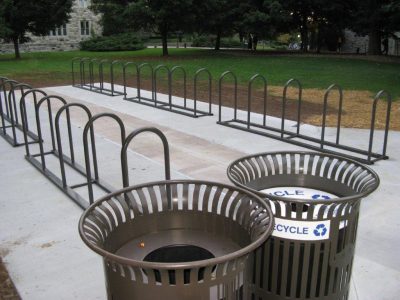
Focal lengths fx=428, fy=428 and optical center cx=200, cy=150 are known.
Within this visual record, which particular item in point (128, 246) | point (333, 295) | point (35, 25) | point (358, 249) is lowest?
point (358, 249)

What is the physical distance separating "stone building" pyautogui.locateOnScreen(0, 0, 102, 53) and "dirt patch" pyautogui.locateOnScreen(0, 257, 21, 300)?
40560mm

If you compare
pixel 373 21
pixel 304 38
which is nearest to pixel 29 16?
pixel 304 38

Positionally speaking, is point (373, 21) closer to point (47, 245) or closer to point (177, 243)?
point (47, 245)

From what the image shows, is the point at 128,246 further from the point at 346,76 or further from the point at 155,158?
the point at 346,76

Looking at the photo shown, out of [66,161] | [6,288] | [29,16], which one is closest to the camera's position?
[6,288]

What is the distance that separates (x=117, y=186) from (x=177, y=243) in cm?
304

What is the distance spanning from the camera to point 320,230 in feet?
6.57

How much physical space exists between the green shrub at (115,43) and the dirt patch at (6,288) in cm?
3639

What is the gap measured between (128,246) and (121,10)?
91.5ft

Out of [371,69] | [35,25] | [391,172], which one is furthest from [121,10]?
[391,172]

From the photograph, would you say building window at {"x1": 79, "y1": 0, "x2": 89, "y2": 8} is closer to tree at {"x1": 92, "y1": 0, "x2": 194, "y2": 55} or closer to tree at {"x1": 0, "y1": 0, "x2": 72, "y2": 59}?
tree at {"x1": 0, "y1": 0, "x2": 72, "y2": 59}

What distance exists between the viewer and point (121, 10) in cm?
2786

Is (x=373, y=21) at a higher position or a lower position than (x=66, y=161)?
higher

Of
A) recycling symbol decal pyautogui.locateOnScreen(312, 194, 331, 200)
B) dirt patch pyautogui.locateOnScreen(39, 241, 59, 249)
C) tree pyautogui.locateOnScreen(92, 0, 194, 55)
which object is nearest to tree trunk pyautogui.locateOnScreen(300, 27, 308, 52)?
tree pyautogui.locateOnScreen(92, 0, 194, 55)
